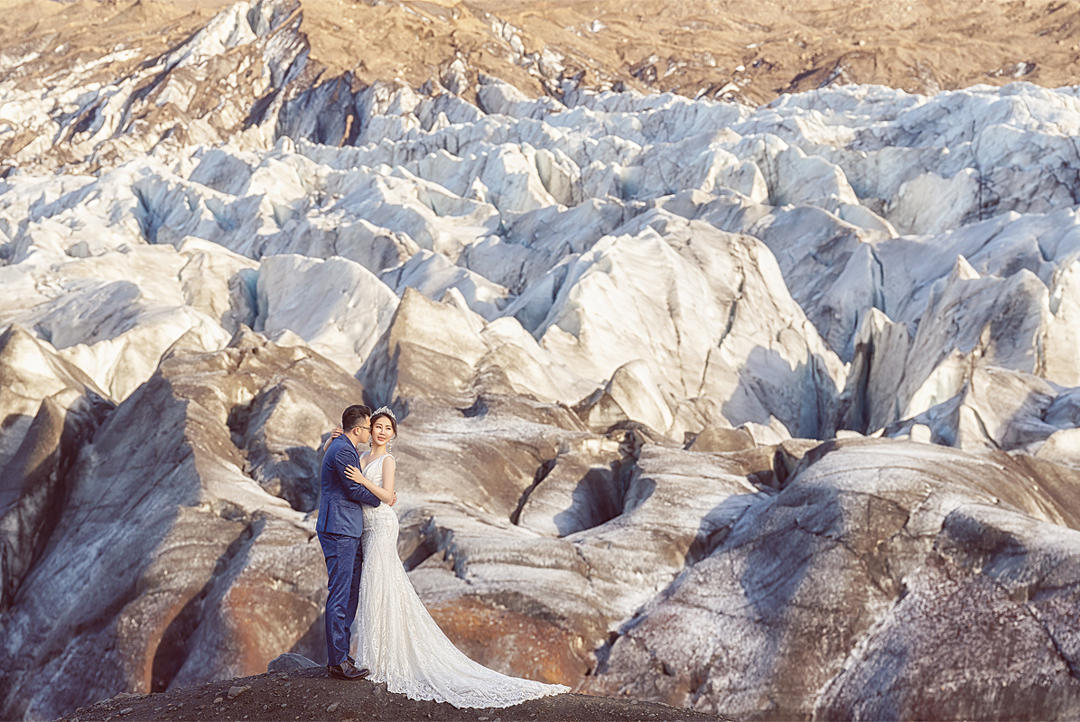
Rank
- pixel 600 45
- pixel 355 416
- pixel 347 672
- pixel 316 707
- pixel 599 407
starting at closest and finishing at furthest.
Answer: pixel 316 707 → pixel 347 672 → pixel 355 416 → pixel 599 407 → pixel 600 45

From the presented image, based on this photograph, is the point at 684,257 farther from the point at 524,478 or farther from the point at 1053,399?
the point at 524,478

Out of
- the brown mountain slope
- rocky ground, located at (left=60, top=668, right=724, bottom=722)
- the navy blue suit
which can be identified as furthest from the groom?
the brown mountain slope

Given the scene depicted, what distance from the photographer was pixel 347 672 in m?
6.19

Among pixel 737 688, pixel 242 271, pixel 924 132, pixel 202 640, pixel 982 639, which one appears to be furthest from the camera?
pixel 924 132

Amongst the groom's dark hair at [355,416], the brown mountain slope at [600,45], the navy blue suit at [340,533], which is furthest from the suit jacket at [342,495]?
the brown mountain slope at [600,45]

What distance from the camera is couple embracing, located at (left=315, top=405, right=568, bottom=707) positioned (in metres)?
6.22

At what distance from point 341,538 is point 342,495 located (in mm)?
263

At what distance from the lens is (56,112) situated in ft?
295

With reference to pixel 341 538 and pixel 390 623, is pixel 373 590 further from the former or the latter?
pixel 341 538

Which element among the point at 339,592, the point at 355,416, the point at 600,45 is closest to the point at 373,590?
the point at 339,592

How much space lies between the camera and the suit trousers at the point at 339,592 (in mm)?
6270

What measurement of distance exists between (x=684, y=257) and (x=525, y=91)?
6420cm

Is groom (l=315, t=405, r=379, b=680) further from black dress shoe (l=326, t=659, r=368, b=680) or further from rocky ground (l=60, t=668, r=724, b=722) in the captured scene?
rocky ground (l=60, t=668, r=724, b=722)

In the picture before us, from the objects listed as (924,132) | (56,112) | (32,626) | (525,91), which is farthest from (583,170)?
(56,112)
